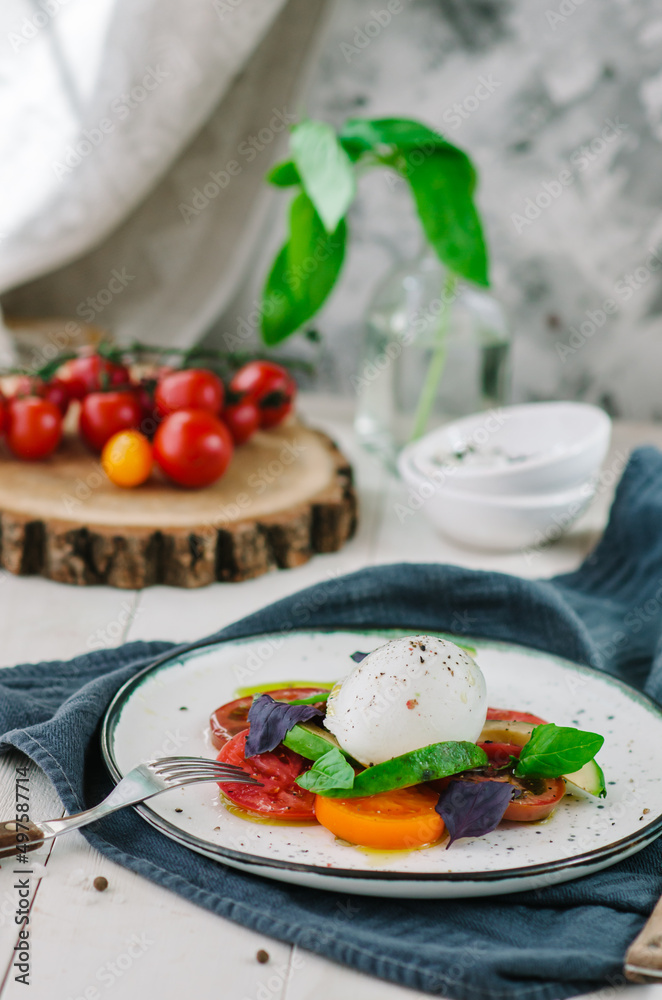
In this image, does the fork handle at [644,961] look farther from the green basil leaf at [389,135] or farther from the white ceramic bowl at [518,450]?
the green basil leaf at [389,135]

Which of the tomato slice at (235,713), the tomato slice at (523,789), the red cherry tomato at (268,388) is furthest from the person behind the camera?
the red cherry tomato at (268,388)

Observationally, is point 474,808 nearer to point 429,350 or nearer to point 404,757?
point 404,757

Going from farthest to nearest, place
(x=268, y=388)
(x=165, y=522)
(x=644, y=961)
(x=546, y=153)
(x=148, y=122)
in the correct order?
1. (x=546, y=153)
2. (x=148, y=122)
3. (x=268, y=388)
4. (x=165, y=522)
5. (x=644, y=961)

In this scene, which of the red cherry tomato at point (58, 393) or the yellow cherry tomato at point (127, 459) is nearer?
the yellow cherry tomato at point (127, 459)

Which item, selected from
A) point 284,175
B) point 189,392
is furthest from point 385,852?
point 284,175

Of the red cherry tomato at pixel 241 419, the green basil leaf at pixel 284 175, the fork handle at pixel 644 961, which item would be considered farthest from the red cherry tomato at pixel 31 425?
the fork handle at pixel 644 961

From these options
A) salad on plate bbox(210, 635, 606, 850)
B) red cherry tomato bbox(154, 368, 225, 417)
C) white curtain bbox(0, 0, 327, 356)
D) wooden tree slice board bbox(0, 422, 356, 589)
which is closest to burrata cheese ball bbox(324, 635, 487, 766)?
salad on plate bbox(210, 635, 606, 850)

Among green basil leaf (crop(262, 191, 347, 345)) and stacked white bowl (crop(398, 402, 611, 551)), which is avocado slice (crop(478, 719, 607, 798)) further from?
green basil leaf (crop(262, 191, 347, 345))
